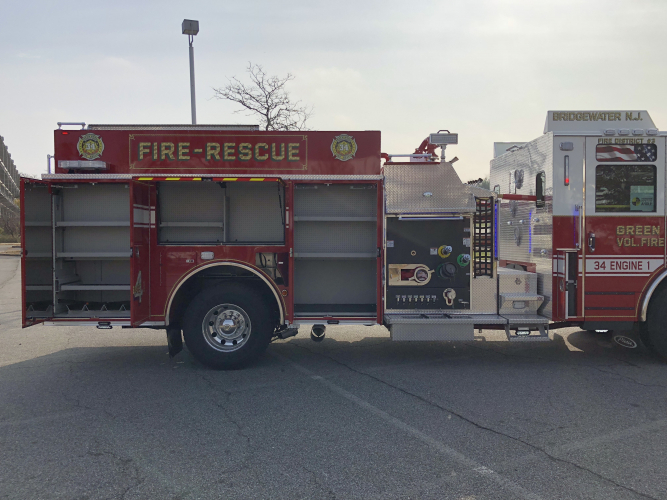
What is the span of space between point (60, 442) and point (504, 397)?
13.7 feet

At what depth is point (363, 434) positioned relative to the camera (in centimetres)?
447

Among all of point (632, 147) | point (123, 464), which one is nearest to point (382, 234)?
point (632, 147)

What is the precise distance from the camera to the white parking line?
3533 millimetres

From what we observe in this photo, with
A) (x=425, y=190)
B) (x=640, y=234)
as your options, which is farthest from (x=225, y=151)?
(x=640, y=234)

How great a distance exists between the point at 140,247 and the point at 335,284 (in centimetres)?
249

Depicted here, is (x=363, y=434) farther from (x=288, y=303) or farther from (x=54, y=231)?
(x=54, y=231)

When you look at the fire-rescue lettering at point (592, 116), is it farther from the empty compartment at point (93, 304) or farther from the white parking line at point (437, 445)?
the empty compartment at point (93, 304)

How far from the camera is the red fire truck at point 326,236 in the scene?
6.55 meters

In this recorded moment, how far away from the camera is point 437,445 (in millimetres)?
4250

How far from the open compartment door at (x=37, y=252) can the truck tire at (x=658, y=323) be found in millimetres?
7433

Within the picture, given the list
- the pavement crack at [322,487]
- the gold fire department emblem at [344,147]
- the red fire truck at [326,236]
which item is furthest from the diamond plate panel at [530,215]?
the pavement crack at [322,487]

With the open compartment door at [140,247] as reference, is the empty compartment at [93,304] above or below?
below

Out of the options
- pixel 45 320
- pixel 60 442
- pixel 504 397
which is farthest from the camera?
pixel 45 320

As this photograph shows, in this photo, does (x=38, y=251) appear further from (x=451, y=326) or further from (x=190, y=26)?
(x=190, y=26)
